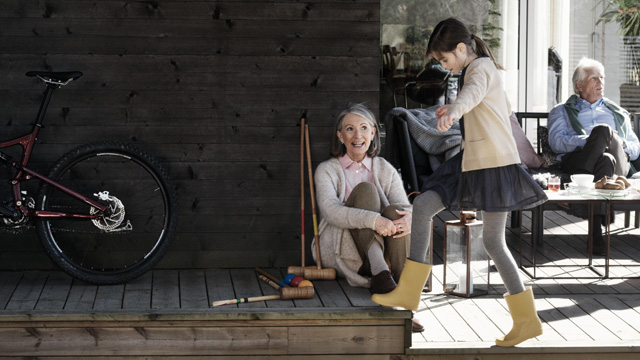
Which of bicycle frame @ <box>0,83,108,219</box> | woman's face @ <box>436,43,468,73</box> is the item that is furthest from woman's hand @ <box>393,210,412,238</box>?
bicycle frame @ <box>0,83,108,219</box>

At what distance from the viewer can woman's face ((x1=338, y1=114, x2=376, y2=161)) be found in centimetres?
418

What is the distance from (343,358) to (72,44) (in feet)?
6.73

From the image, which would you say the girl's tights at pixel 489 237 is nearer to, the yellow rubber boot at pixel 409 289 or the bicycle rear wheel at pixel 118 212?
the yellow rubber boot at pixel 409 289

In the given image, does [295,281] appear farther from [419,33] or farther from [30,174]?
[419,33]

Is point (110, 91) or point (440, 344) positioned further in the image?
point (110, 91)

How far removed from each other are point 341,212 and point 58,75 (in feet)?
4.81

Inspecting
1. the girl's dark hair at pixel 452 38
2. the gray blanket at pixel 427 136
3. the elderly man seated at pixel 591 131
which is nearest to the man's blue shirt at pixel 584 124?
the elderly man seated at pixel 591 131

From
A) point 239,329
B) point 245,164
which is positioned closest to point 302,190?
point 245,164

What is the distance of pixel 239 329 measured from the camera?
3.64m

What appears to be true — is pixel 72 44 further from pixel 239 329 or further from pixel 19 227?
pixel 239 329

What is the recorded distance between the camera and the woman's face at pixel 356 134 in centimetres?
418

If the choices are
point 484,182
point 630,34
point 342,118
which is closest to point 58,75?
point 342,118

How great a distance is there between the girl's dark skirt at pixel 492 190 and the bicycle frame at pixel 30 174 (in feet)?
5.54

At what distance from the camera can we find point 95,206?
13.5ft
